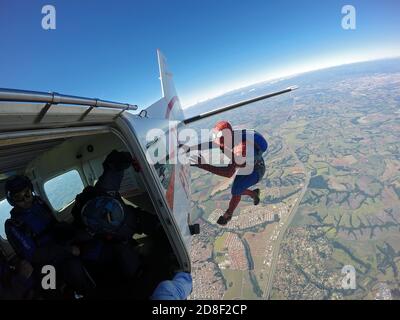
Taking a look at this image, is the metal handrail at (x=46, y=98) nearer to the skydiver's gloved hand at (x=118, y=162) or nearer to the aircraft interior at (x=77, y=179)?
the aircraft interior at (x=77, y=179)

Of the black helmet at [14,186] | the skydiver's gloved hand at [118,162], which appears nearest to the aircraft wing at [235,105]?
the skydiver's gloved hand at [118,162]

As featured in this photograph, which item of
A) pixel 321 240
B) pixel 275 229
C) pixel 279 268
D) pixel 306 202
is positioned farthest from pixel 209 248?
pixel 306 202

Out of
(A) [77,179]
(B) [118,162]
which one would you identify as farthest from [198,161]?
(A) [77,179]

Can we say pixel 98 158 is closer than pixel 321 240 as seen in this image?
Yes

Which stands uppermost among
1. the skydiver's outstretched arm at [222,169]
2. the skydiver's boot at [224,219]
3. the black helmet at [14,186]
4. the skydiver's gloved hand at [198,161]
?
the black helmet at [14,186]

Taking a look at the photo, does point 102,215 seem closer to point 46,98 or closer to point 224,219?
point 46,98

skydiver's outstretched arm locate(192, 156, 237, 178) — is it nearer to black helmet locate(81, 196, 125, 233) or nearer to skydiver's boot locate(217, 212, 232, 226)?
skydiver's boot locate(217, 212, 232, 226)

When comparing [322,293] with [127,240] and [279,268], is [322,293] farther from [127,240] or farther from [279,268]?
[127,240]

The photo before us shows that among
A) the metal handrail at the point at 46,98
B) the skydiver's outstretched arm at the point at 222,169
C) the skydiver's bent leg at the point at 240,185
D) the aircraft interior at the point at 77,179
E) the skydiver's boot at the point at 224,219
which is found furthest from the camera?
the skydiver's boot at the point at 224,219
